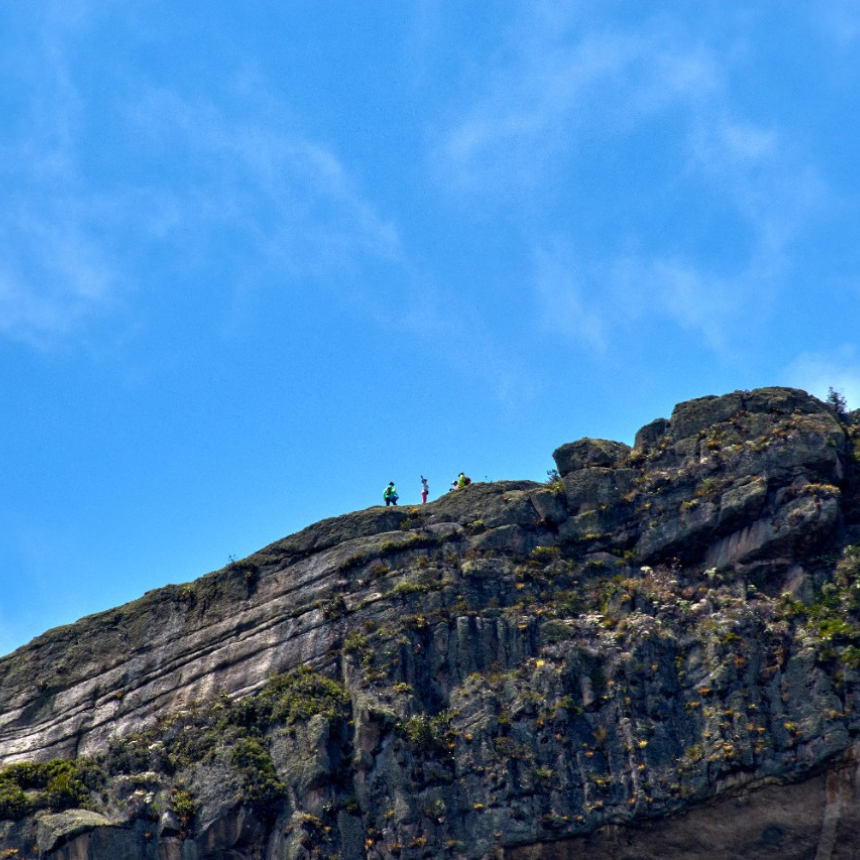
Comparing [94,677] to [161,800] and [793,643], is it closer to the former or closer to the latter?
[161,800]

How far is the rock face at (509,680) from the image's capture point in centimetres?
4200

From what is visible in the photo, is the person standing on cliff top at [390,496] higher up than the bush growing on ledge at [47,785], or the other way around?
the person standing on cliff top at [390,496]

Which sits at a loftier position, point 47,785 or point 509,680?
point 509,680

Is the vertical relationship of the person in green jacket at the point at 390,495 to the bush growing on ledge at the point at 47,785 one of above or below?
above

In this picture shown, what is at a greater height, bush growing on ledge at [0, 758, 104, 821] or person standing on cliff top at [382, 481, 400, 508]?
person standing on cliff top at [382, 481, 400, 508]

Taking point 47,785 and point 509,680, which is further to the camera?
point 47,785

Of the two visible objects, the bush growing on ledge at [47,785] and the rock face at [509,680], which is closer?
the rock face at [509,680]

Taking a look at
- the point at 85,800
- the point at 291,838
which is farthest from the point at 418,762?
the point at 85,800

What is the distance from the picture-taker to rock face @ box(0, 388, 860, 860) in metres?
42.0

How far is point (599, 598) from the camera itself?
47812 millimetres

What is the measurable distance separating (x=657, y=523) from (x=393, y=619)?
10.4 metres

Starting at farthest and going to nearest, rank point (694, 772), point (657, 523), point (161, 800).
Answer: point (657, 523)
point (161, 800)
point (694, 772)

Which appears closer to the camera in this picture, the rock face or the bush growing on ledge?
the rock face

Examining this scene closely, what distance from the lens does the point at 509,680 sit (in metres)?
45.6
